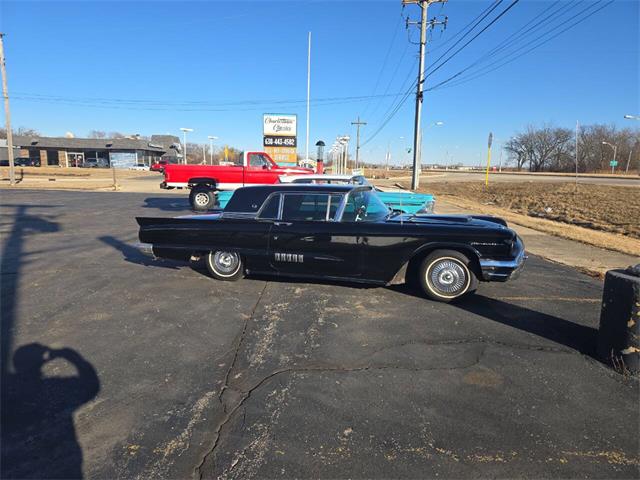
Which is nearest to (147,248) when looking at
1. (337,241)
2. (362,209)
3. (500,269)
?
(337,241)

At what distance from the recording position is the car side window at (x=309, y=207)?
17.5 ft

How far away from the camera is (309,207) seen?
546cm

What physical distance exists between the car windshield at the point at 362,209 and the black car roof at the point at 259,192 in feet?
0.46

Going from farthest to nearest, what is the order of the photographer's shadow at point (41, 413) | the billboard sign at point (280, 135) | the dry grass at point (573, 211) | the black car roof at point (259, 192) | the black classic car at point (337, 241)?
the billboard sign at point (280, 135) → the dry grass at point (573, 211) → the black car roof at point (259, 192) → the black classic car at point (337, 241) → the photographer's shadow at point (41, 413)

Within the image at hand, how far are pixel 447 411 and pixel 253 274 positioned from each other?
11.8ft

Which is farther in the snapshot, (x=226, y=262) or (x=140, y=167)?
(x=140, y=167)

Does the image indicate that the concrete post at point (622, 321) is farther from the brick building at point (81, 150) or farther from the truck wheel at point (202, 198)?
the brick building at point (81, 150)

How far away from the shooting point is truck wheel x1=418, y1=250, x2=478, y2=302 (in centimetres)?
493

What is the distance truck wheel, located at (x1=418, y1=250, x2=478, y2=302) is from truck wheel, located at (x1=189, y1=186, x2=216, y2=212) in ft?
36.7

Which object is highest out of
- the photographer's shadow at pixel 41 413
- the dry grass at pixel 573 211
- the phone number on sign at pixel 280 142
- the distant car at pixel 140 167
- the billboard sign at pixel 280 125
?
the billboard sign at pixel 280 125

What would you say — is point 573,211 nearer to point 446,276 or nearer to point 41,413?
point 446,276

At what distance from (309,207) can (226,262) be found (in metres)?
1.47

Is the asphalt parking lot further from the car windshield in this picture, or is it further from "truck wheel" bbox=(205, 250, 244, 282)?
the car windshield

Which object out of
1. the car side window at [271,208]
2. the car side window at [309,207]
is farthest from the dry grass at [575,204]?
the car side window at [271,208]
